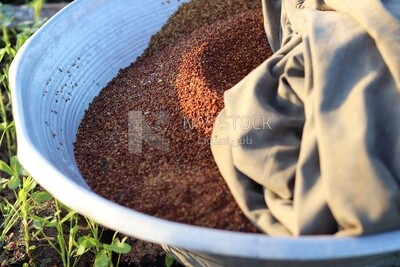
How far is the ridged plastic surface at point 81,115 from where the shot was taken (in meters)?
0.75

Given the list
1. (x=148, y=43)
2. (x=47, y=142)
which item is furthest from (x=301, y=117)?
(x=148, y=43)

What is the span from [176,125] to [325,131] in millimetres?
380

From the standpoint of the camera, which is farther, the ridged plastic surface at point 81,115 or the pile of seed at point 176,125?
the pile of seed at point 176,125

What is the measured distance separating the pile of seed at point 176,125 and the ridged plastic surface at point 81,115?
0.05 meters

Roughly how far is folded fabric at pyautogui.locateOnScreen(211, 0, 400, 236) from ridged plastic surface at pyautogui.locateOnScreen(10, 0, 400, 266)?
0.06m

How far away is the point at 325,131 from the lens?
2.83 ft

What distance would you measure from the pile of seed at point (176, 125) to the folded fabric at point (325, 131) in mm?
62

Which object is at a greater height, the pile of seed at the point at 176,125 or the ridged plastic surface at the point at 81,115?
the ridged plastic surface at the point at 81,115

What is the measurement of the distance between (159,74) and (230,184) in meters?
0.43

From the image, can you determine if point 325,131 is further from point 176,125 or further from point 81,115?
point 81,115

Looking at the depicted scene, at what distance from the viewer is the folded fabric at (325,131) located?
82 centimetres

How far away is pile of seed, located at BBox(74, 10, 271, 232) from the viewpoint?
0.98m

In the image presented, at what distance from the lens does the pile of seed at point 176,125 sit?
98 centimetres

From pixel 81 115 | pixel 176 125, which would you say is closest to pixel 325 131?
pixel 176 125
